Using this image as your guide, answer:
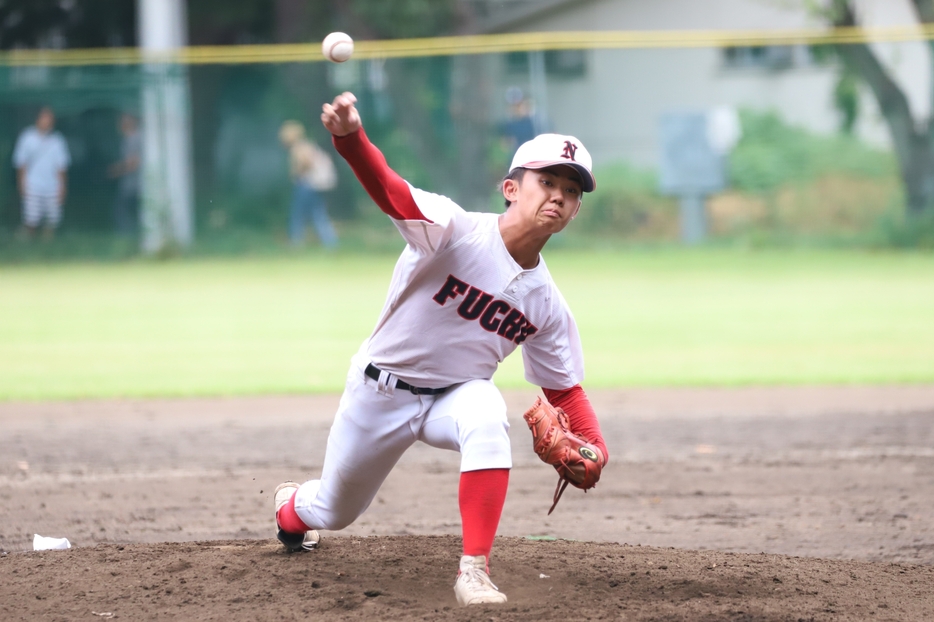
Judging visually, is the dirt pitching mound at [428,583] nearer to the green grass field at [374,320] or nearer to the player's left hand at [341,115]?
the player's left hand at [341,115]

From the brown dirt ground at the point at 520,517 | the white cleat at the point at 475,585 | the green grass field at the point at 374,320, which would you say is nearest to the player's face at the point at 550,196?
the white cleat at the point at 475,585

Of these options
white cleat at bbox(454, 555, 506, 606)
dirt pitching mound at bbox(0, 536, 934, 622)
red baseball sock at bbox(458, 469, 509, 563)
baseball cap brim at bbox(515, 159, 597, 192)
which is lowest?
dirt pitching mound at bbox(0, 536, 934, 622)

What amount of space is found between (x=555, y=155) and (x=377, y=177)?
591 millimetres

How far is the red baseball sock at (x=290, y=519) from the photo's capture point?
3.89 metres

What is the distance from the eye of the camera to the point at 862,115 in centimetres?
1592

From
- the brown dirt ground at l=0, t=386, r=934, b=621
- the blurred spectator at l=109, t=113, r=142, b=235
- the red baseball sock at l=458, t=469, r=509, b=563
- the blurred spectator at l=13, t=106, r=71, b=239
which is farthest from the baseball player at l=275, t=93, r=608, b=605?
the blurred spectator at l=13, t=106, r=71, b=239

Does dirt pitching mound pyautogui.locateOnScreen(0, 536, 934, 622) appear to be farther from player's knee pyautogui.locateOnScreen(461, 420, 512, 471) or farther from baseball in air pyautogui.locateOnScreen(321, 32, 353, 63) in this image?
baseball in air pyautogui.locateOnScreen(321, 32, 353, 63)

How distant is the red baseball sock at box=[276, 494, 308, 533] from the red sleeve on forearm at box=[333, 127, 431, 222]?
126cm

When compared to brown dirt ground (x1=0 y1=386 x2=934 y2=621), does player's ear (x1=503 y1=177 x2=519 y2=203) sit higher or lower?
higher

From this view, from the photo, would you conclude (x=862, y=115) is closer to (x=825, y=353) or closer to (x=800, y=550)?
(x=825, y=353)

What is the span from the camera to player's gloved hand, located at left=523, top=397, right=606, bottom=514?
3.46 meters

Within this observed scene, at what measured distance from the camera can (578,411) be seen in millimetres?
3771

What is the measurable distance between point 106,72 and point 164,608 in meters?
13.9

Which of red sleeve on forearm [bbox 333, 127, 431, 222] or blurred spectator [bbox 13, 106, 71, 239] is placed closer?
red sleeve on forearm [bbox 333, 127, 431, 222]
